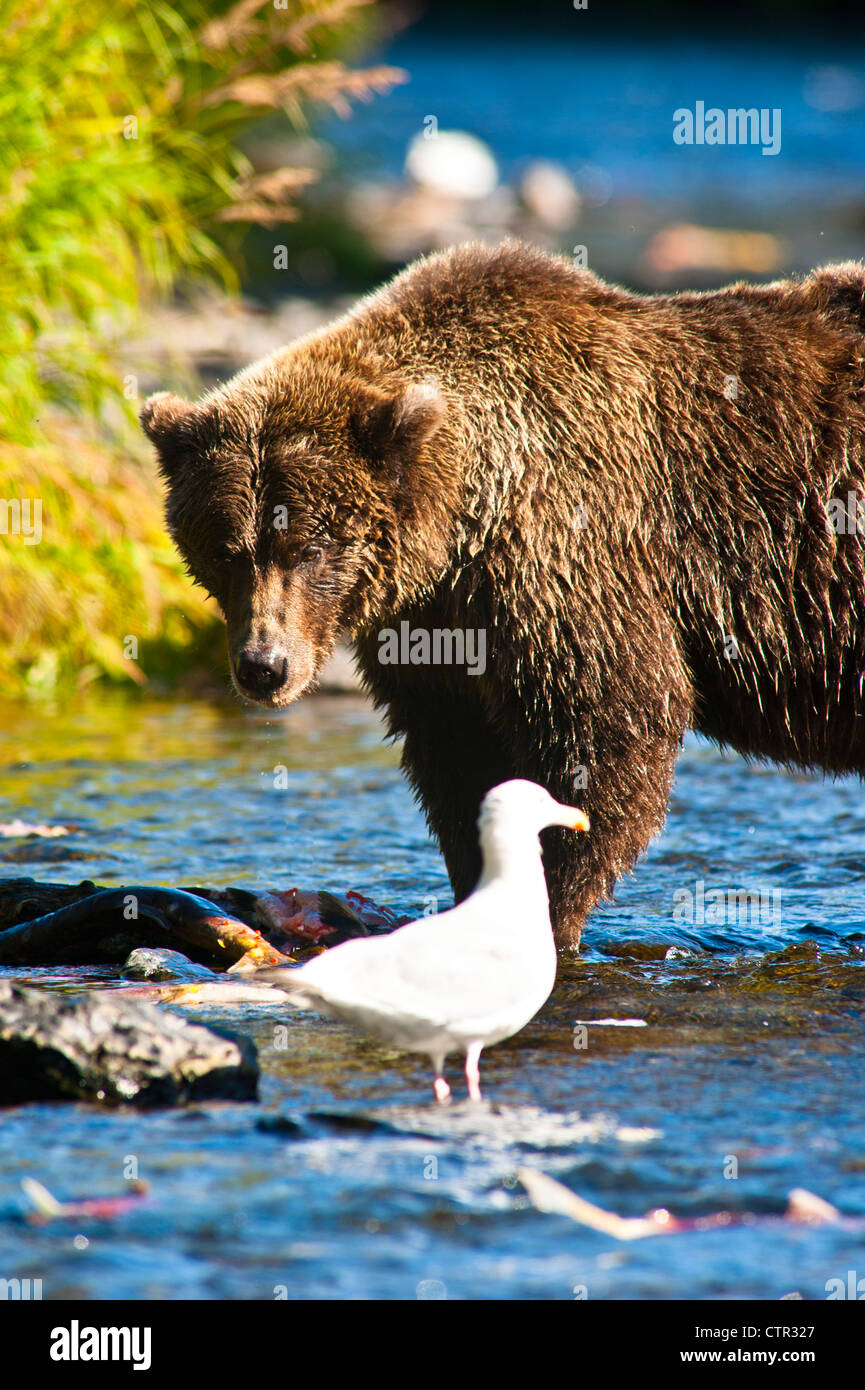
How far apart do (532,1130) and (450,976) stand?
389 millimetres

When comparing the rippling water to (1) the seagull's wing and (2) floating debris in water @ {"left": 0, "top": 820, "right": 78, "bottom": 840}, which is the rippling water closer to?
(2) floating debris in water @ {"left": 0, "top": 820, "right": 78, "bottom": 840}

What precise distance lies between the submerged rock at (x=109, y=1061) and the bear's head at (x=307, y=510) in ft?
4.62

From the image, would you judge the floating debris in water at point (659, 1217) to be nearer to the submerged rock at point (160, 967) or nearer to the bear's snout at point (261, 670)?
the submerged rock at point (160, 967)

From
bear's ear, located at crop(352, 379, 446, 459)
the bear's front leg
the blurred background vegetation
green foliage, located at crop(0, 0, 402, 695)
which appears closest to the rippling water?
the bear's front leg

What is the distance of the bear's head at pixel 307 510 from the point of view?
16.6 feet

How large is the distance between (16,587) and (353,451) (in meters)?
4.48

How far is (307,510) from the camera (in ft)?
16.7

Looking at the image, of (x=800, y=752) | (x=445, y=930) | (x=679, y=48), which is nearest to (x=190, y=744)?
(x=800, y=752)

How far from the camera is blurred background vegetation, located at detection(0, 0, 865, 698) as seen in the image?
28.3 ft

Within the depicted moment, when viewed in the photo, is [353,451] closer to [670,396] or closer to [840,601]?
[670,396]

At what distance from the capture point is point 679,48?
4641cm
